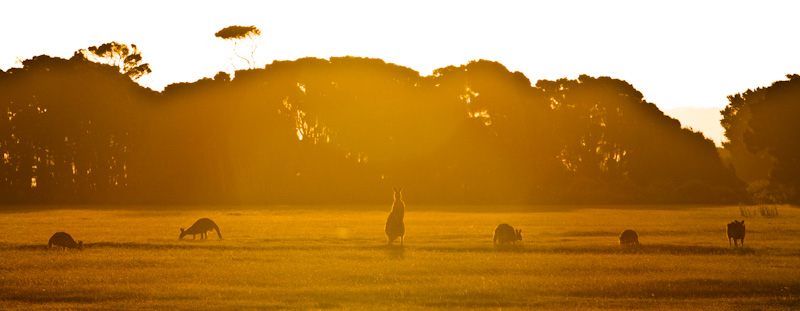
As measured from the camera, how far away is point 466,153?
8944cm

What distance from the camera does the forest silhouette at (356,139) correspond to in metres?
84.9

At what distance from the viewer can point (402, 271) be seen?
25797mm

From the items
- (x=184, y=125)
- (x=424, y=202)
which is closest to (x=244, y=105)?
(x=184, y=125)

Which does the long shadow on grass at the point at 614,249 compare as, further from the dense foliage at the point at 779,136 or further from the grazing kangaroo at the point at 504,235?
the dense foliage at the point at 779,136

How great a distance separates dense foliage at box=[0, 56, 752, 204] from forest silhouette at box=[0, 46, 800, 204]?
11 cm

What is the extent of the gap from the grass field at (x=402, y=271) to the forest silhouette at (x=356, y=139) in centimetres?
4342

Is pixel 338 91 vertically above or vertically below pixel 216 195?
above

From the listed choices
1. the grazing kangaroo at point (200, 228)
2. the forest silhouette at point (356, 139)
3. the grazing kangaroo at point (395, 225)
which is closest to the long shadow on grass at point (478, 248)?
the grazing kangaroo at point (395, 225)

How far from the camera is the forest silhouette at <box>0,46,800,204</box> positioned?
3344 inches

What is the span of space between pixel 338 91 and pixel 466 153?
11528 millimetres

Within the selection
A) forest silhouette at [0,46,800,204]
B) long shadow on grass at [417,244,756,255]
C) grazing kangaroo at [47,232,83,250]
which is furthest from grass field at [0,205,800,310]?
forest silhouette at [0,46,800,204]

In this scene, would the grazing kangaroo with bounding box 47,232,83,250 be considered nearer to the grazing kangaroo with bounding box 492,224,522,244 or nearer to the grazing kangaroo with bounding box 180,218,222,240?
the grazing kangaroo with bounding box 180,218,222,240

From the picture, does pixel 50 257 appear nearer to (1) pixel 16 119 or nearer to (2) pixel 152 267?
(2) pixel 152 267

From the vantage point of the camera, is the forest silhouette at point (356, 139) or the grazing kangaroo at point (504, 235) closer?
the grazing kangaroo at point (504, 235)
